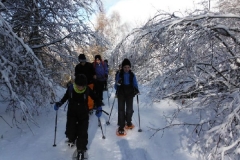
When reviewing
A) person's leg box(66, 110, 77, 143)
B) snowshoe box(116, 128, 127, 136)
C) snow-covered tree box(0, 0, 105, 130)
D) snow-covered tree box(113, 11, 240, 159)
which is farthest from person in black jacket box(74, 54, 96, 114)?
person's leg box(66, 110, 77, 143)

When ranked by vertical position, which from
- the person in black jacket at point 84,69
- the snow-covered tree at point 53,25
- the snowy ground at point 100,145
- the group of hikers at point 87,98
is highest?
the snow-covered tree at point 53,25

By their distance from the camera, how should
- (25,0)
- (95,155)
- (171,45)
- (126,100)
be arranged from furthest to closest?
1. (25,0)
2. (126,100)
3. (95,155)
4. (171,45)

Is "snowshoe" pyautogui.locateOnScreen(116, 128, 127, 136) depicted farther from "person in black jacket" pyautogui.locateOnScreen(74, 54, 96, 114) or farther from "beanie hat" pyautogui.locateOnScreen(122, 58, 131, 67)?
"person in black jacket" pyautogui.locateOnScreen(74, 54, 96, 114)

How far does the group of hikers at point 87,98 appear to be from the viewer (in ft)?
18.2

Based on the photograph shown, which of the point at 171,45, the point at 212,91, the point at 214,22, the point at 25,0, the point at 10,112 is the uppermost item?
the point at 25,0

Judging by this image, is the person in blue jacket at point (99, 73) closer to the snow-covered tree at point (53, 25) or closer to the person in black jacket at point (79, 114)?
the snow-covered tree at point (53, 25)

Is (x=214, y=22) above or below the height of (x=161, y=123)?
above

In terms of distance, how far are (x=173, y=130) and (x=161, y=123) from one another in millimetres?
859

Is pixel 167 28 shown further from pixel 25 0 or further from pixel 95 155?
pixel 25 0

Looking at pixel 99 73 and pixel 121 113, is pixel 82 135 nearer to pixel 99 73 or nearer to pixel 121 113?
pixel 121 113

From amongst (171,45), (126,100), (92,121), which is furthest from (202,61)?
(92,121)

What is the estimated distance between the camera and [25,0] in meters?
8.05

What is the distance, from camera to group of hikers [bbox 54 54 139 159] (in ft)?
18.2

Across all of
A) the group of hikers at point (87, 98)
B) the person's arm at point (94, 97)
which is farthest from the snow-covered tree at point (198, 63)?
the person's arm at point (94, 97)
